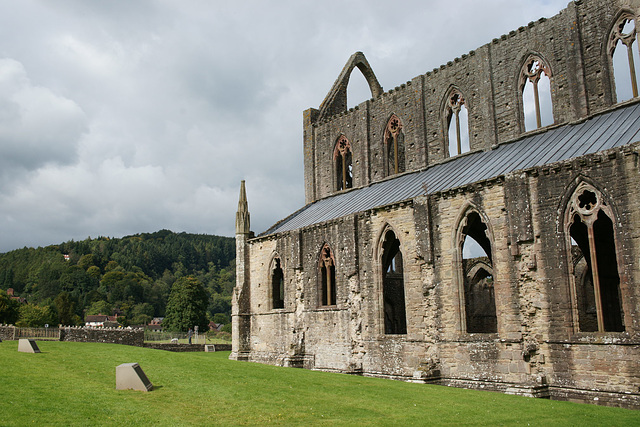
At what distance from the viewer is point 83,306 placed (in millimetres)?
119625

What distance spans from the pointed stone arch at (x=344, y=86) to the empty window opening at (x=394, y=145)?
5.04 m

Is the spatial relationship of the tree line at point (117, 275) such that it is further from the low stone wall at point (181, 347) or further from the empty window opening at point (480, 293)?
the empty window opening at point (480, 293)

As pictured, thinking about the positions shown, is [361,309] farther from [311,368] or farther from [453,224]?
[453,224]

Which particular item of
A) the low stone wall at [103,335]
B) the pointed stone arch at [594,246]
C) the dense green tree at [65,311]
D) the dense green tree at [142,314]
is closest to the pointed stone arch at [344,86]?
the low stone wall at [103,335]

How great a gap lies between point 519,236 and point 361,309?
288 inches

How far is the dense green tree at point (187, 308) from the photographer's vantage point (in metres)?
64.8

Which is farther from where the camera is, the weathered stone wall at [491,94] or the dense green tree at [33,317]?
the dense green tree at [33,317]

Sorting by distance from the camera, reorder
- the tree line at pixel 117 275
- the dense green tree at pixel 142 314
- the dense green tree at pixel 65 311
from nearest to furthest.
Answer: the dense green tree at pixel 65 311 < the dense green tree at pixel 142 314 < the tree line at pixel 117 275

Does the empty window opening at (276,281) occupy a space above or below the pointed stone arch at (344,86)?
below

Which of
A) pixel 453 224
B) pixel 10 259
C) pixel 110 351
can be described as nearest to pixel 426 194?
pixel 453 224

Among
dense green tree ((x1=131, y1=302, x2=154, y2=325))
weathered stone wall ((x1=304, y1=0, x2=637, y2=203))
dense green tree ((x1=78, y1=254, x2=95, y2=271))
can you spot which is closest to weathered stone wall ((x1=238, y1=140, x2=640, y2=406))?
weathered stone wall ((x1=304, y1=0, x2=637, y2=203))

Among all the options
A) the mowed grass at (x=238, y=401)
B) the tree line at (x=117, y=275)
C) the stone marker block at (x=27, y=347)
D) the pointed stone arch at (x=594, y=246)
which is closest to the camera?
the mowed grass at (x=238, y=401)

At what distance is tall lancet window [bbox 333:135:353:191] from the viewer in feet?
99.5

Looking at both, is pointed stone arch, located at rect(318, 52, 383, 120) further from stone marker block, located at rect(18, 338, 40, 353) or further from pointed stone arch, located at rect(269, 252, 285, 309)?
stone marker block, located at rect(18, 338, 40, 353)
